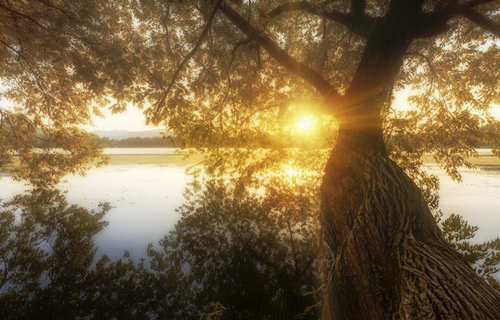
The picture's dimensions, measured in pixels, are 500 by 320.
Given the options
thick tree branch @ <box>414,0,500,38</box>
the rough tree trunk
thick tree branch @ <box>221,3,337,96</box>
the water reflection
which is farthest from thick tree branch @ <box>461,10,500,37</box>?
the water reflection

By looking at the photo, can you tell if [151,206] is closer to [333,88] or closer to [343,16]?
[333,88]

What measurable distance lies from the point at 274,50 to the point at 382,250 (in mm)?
4257

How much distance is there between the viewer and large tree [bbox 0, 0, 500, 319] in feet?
8.49

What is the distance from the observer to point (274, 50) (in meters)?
4.34

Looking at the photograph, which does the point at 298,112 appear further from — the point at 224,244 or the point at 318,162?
the point at 224,244

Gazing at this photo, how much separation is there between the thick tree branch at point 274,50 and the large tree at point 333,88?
0.03m

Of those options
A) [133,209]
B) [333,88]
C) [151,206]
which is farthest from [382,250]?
[151,206]

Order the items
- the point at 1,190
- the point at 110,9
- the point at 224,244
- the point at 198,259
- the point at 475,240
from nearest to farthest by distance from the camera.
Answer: the point at 110,9 < the point at 198,259 < the point at 224,244 < the point at 475,240 < the point at 1,190

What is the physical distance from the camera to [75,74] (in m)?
6.17

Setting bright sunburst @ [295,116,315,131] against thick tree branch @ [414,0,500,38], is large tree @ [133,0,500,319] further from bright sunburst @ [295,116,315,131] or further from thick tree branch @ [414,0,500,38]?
bright sunburst @ [295,116,315,131]

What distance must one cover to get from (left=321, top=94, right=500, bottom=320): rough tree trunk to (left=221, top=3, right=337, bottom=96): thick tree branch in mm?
1120

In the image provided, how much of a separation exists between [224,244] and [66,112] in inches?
439

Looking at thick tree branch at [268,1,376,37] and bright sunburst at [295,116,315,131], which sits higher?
thick tree branch at [268,1,376,37]

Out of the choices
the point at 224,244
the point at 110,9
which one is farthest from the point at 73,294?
the point at 110,9
